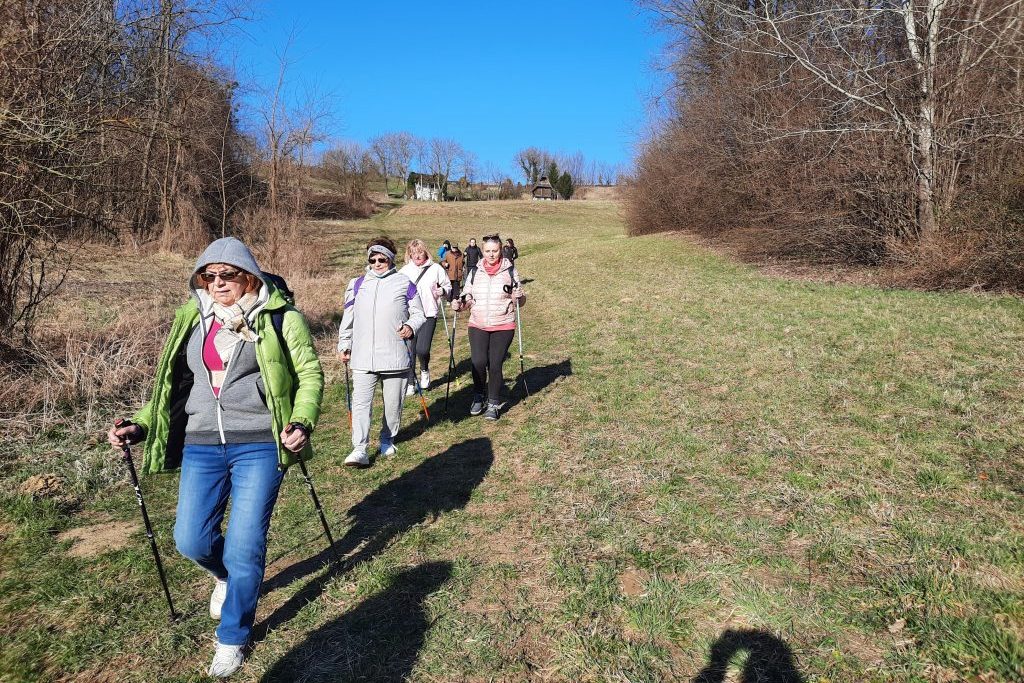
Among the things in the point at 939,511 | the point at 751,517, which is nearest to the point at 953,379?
the point at 939,511

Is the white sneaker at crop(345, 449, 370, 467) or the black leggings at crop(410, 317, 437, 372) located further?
the black leggings at crop(410, 317, 437, 372)

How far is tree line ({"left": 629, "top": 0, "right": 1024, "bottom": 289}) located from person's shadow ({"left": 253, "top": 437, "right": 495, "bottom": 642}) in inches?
482

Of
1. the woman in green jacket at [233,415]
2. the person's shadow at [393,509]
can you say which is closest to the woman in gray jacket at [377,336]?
the person's shadow at [393,509]

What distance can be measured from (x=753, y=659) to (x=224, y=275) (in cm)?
335

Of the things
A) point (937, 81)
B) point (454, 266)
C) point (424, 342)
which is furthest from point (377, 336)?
point (937, 81)

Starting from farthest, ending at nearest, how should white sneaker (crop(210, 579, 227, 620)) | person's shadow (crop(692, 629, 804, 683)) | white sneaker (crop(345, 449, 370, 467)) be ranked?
1. white sneaker (crop(345, 449, 370, 467))
2. white sneaker (crop(210, 579, 227, 620))
3. person's shadow (crop(692, 629, 804, 683))

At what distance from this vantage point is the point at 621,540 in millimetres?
4555

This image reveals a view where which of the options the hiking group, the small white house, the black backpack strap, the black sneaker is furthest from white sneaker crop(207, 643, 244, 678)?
the small white house

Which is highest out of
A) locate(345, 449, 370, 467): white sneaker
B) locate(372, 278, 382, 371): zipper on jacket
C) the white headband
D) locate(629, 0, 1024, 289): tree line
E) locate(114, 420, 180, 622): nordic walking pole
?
locate(629, 0, 1024, 289): tree line

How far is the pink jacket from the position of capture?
7168 millimetres

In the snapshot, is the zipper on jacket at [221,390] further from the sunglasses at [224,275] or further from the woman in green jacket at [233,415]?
the sunglasses at [224,275]

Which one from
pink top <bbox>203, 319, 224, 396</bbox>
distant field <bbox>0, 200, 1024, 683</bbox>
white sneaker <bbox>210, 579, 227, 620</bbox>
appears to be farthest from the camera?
white sneaker <bbox>210, 579, 227, 620</bbox>

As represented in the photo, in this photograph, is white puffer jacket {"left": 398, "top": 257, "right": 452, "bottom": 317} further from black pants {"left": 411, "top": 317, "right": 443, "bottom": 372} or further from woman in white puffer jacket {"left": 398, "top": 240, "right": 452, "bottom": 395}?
black pants {"left": 411, "top": 317, "right": 443, "bottom": 372}

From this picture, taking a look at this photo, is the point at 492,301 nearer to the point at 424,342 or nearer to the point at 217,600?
the point at 424,342
